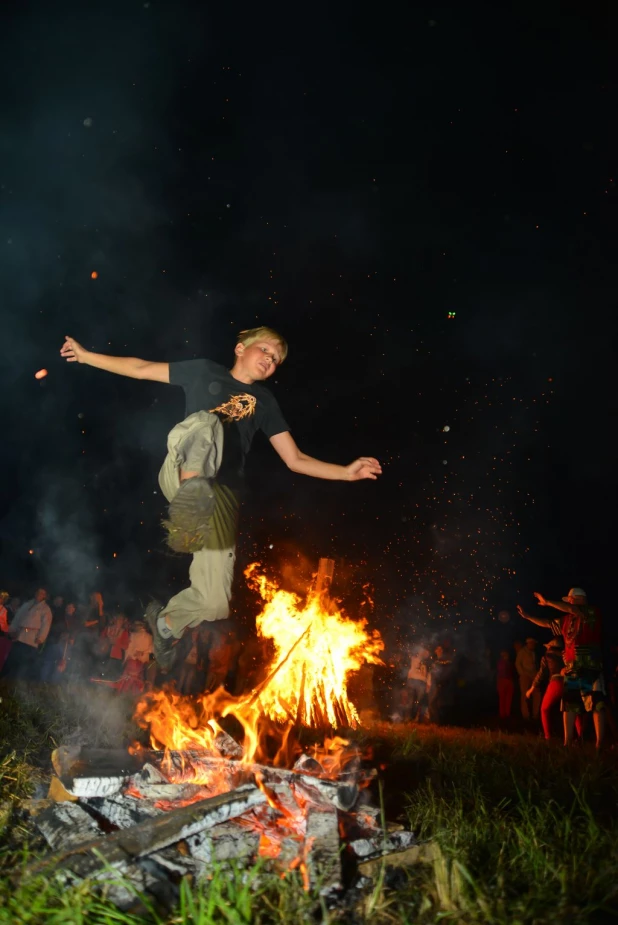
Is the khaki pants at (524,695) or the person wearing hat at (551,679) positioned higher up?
the person wearing hat at (551,679)

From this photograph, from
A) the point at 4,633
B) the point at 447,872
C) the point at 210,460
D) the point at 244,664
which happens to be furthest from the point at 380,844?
the point at 244,664

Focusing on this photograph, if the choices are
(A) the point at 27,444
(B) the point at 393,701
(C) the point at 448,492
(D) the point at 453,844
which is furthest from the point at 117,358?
(C) the point at 448,492

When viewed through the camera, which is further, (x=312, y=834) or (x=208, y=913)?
(x=312, y=834)

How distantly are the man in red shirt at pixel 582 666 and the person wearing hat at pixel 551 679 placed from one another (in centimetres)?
17

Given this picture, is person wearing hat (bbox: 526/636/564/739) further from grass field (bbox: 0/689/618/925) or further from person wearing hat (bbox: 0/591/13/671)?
person wearing hat (bbox: 0/591/13/671)

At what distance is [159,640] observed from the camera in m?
4.20

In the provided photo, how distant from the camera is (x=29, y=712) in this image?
5133 millimetres

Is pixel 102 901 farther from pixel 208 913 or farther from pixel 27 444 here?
pixel 27 444

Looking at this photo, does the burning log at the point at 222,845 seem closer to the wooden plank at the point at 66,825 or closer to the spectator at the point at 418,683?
the wooden plank at the point at 66,825

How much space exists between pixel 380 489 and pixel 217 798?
66.1 ft

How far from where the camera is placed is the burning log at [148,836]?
7.18 ft

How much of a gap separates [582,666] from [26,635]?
807cm

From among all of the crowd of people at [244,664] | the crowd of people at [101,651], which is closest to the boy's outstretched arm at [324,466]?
the crowd of people at [244,664]

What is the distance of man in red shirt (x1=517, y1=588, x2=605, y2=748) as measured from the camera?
697cm
